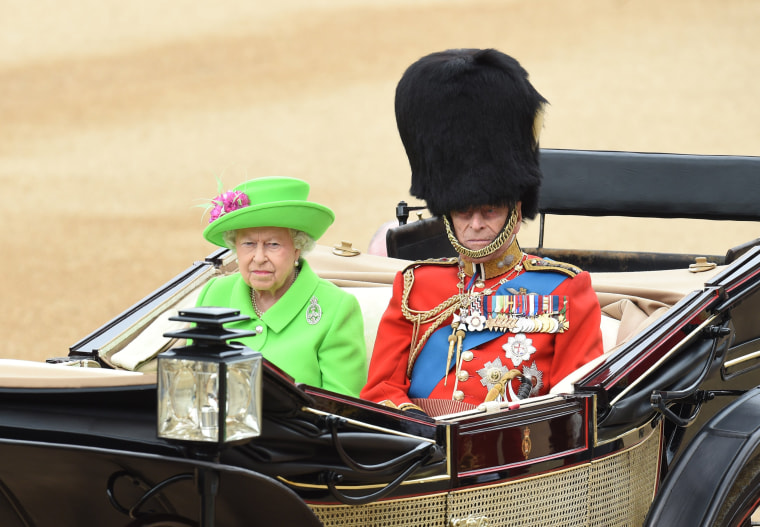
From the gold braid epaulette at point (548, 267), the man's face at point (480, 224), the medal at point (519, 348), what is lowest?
the medal at point (519, 348)

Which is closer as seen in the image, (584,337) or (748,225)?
(584,337)

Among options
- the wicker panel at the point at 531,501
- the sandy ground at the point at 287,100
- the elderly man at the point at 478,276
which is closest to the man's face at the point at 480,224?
the elderly man at the point at 478,276

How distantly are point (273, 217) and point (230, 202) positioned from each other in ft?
0.34

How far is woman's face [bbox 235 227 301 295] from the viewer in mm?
2607

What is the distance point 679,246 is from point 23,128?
643 centimetres

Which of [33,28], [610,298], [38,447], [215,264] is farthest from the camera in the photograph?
[33,28]

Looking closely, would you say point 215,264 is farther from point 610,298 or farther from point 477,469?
point 477,469

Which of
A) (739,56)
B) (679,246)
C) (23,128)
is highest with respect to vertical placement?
(739,56)

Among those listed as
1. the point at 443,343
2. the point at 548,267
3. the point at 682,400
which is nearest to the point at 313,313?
the point at 443,343

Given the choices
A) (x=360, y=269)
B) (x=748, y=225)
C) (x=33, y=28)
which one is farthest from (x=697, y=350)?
(x=33, y=28)

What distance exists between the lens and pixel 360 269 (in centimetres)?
353

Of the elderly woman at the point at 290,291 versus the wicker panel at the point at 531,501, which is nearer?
the wicker panel at the point at 531,501

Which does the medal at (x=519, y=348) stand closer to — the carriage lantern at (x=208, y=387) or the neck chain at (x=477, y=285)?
the neck chain at (x=477, y=285)

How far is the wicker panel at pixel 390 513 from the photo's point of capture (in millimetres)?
1875
